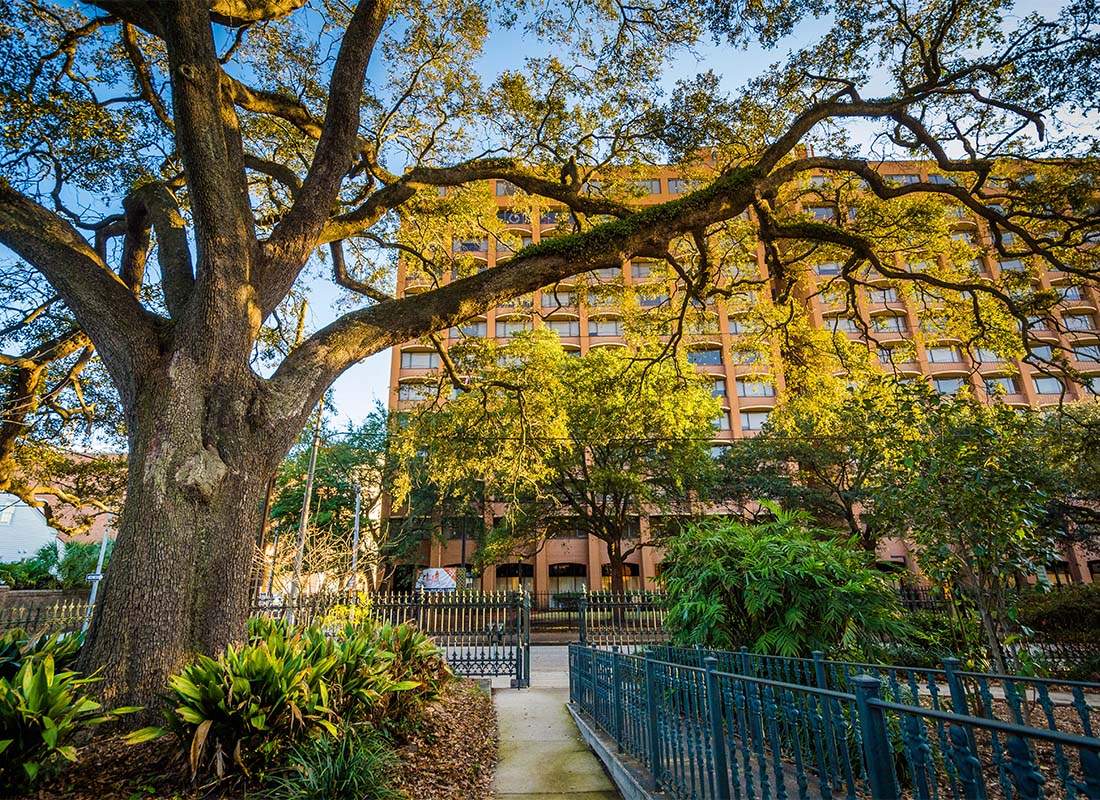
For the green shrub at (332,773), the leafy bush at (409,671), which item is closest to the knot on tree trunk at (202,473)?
the green shrub at (332,773)

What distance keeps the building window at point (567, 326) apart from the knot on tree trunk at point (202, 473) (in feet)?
119

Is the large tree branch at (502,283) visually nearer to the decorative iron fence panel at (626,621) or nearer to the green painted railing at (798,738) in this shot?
the green painted railing at (798,738)

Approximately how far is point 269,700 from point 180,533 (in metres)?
1.78

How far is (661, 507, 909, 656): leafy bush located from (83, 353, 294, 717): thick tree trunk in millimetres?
5300

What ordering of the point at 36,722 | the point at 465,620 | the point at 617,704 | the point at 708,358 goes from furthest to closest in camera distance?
the point at 708,358
the point at 465,620
the point at 617,704
the point at 36,722

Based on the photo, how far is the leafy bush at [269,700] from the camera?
387 cm

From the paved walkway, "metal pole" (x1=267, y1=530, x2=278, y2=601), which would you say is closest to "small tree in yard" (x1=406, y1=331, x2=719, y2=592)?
"metal pole" (x1=267, y1=530, x2=278, y2=601)

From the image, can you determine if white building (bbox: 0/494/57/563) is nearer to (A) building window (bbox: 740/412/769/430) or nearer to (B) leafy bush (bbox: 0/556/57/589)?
(B) leafy bush (bbox: 0/556/57/589)

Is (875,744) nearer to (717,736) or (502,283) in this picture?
(717,736)

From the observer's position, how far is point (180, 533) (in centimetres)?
489

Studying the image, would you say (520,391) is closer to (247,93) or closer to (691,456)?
(247,93)

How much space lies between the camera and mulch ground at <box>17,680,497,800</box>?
11.9ft

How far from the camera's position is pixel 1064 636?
12180mm

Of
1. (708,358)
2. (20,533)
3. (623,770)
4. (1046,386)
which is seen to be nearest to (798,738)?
(623,770)
